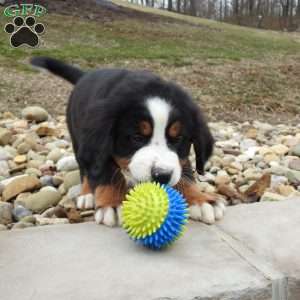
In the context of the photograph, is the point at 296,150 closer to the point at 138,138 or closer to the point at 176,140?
the point at 176,140

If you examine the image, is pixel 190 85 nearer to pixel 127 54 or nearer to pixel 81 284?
pixel 127 54

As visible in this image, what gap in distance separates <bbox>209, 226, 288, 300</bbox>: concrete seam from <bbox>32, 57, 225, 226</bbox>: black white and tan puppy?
25cm

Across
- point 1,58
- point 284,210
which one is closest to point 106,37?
point 1,58

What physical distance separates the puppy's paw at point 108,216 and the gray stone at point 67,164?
1.55 metres

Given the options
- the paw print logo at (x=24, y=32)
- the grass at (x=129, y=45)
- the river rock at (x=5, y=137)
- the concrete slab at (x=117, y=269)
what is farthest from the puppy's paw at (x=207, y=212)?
the grass at (x=129, y=45)

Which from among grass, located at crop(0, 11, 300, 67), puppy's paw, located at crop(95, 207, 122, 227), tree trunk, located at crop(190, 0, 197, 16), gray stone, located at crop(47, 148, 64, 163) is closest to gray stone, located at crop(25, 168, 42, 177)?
gray stone, located at crop(47, 148, 64, 163)

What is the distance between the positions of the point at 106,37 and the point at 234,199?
9.09 meters

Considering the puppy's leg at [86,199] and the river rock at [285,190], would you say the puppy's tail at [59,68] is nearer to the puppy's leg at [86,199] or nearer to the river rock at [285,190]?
the puppy's leg at [86,199]

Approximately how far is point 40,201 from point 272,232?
1448mm

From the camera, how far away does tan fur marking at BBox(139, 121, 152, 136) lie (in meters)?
2.56

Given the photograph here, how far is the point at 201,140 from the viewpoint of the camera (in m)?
2.87

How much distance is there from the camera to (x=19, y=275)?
6.44 ft

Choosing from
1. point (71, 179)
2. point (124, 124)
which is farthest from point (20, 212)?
point (124, 124)

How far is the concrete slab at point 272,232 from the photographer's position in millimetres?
2123
